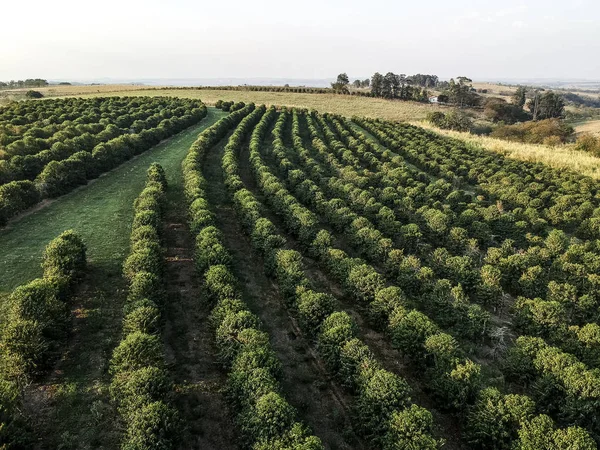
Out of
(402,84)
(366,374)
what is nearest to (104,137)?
(366,374)

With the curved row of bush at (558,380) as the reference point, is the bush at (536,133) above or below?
above

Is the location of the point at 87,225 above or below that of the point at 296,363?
above

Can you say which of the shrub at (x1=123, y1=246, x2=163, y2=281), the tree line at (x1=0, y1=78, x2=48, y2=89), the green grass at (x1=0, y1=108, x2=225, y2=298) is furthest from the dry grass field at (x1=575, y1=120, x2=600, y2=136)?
the tree line at (x1=0, y1=78, x2=48, y2=89)

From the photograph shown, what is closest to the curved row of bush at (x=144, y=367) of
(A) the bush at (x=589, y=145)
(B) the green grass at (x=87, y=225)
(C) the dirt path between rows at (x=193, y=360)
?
(C) the dirt path between rows at (x=193, y=360)

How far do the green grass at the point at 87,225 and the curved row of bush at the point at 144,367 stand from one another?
5420 millimetres

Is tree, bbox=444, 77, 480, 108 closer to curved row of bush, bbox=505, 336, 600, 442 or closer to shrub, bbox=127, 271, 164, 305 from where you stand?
curved row of bush, bbox=505, 336, 600, 442

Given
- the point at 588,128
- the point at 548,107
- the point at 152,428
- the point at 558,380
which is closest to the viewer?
the point at 152,428

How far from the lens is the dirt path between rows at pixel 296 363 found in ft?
49.7

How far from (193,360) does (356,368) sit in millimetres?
7700

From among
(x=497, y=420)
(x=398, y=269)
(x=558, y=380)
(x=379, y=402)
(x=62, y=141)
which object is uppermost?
(x=62, y=141)

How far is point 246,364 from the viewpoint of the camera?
1495 cm

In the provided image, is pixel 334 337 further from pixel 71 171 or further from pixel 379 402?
pixel 71 171

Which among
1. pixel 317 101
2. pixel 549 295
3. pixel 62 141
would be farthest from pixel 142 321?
pixel 317 101

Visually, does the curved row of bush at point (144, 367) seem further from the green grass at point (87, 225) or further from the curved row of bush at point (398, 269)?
A: the curved row of bush at point (398, 269)
